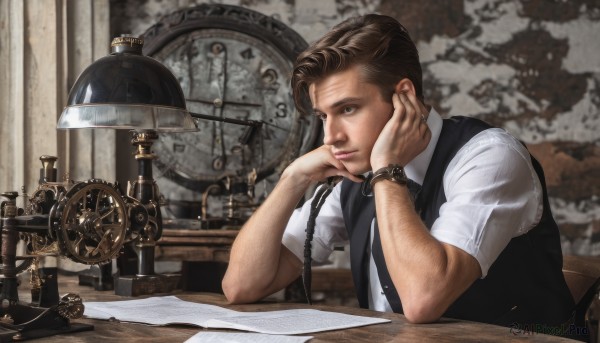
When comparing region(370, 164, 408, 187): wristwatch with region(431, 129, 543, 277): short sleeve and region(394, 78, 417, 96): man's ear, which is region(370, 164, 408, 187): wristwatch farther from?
region(394, 78, 417, 96): man's ear

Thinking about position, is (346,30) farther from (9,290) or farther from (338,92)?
(9,290)

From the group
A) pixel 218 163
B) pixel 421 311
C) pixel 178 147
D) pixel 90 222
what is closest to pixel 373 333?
pixel 421 311

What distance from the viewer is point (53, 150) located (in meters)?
4.21

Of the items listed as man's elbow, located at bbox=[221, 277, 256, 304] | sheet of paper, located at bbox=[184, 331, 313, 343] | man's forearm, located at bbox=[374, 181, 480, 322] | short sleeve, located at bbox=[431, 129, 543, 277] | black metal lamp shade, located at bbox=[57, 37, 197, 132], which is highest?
black metal lamp shade, located at bbox=[57, 37, 197, 132]

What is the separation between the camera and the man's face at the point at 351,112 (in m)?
2.23

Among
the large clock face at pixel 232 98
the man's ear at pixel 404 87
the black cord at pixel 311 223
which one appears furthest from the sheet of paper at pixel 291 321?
the large clock face at pixel 232 98

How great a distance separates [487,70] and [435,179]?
2155mm

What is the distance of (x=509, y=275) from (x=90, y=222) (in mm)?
1089

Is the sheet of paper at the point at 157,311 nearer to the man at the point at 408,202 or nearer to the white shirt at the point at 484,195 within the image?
the man at the point at 408,202

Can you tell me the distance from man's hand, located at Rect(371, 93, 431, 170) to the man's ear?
1 cm

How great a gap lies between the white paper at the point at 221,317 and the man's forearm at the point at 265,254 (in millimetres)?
226

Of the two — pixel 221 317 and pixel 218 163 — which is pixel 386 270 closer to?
pixel 221 317

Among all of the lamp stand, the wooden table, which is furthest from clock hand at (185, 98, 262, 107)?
the wooden table

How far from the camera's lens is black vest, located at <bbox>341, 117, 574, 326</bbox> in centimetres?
221
